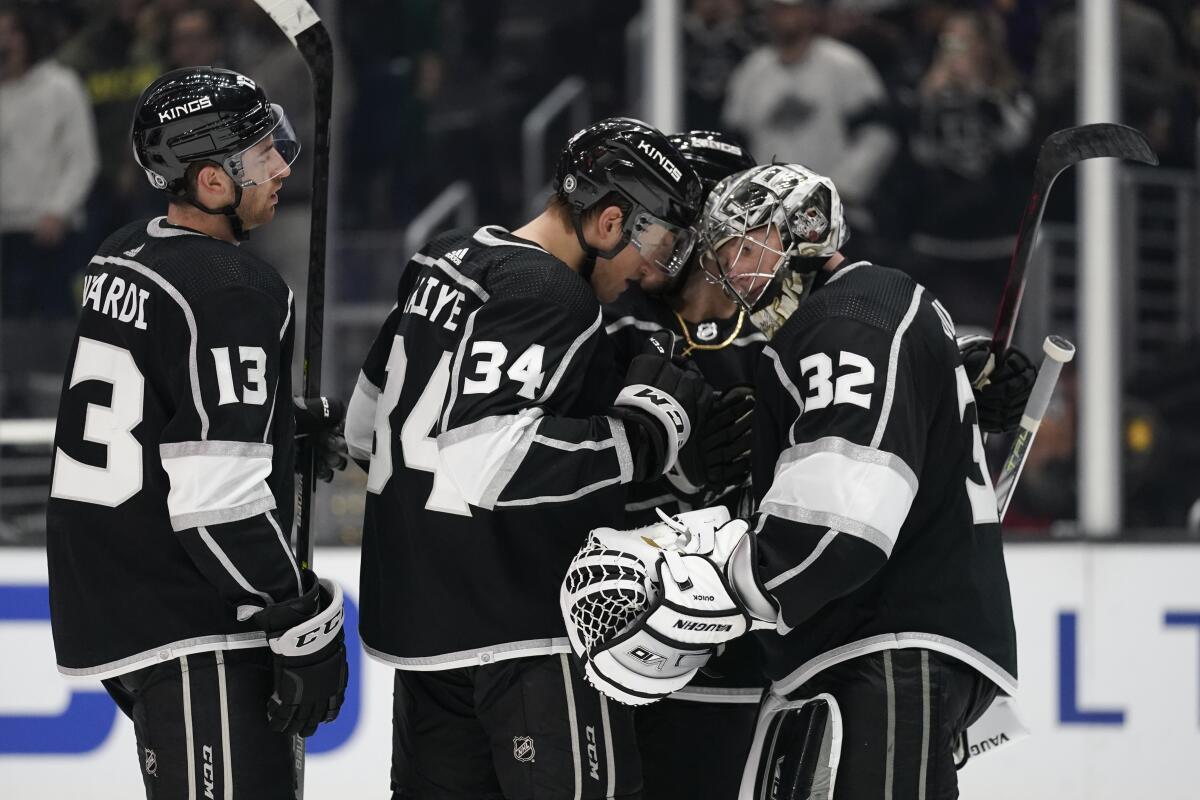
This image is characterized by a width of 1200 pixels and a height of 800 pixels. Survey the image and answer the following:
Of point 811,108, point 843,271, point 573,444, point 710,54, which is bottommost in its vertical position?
point 573,444

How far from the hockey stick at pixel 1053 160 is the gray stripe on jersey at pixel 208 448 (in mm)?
1276

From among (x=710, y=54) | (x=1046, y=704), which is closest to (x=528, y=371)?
(x=1046, y=704)

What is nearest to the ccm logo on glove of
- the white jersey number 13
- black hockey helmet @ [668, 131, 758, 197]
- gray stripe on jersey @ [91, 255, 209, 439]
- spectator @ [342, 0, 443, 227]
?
the white jersey number 13

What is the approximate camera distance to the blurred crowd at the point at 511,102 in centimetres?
505

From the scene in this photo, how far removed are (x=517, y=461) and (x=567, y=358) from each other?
0.63ft

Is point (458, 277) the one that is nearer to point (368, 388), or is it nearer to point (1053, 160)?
point (368, 388)

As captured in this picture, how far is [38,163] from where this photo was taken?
516 cm

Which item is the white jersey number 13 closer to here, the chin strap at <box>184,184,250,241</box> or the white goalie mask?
the chin strap at <box>184,184,250,241</box>

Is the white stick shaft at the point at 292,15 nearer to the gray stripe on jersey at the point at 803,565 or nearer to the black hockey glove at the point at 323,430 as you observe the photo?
the black hockey glove at the point at 323,430

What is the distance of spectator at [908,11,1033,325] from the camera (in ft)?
16.6

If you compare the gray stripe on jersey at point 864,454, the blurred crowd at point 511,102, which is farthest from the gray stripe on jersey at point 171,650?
the blurred crowd at point 511,102

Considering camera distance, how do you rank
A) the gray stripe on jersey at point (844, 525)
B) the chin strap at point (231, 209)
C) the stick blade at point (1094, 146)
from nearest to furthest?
the gray stripe on jersey at point (844, 525) < the chin strap at point (231, 209) < the stick blade at point (1094, 146)

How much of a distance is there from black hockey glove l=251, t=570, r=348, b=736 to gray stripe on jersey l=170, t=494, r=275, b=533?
146mm

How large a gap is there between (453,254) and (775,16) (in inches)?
111
